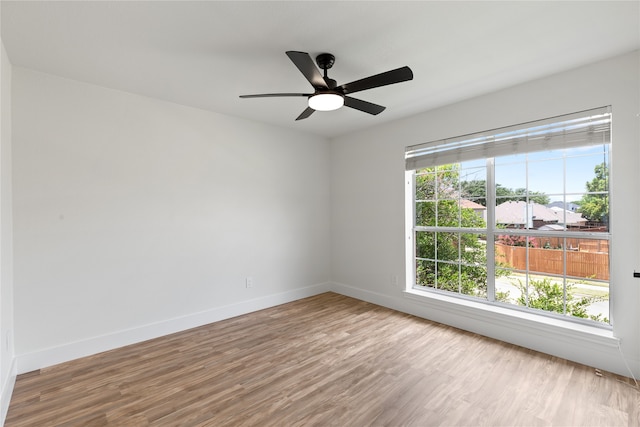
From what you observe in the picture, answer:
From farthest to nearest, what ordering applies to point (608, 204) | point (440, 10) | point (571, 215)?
point (571, 215)
point (608, 204)
point (440, 10)

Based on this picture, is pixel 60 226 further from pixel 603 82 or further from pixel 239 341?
pixel 603 82

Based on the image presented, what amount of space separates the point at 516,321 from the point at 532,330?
0.14 m

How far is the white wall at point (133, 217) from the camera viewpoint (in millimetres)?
2596

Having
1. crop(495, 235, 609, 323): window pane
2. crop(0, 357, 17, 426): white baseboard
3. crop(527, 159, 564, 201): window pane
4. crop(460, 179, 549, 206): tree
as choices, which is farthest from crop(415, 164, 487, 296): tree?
crop(0, 357, 17, 426): white baseboard

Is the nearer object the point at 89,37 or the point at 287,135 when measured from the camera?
the point at 89,37

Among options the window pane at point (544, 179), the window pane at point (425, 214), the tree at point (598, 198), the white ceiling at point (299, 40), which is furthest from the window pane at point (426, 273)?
the white ceiling at point (299, 40)

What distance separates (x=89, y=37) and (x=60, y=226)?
5.38ft

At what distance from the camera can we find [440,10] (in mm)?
1871

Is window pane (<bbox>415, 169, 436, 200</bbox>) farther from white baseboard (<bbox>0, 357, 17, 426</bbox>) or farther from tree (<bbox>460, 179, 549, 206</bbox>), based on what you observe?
white baseboard (<bbox>0, 357, 17, 426</bbox>)

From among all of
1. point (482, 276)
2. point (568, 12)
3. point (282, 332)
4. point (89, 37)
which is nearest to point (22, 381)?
point (282, 332)

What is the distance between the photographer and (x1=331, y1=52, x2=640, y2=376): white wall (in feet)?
7.88

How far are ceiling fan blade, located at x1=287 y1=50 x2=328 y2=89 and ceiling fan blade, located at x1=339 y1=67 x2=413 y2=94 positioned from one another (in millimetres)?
235

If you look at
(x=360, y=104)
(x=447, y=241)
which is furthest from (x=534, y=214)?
(x=360, y=104)

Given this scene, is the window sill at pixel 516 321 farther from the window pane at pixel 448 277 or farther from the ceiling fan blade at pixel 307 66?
the ceiling fan blade at pixel 307 66
